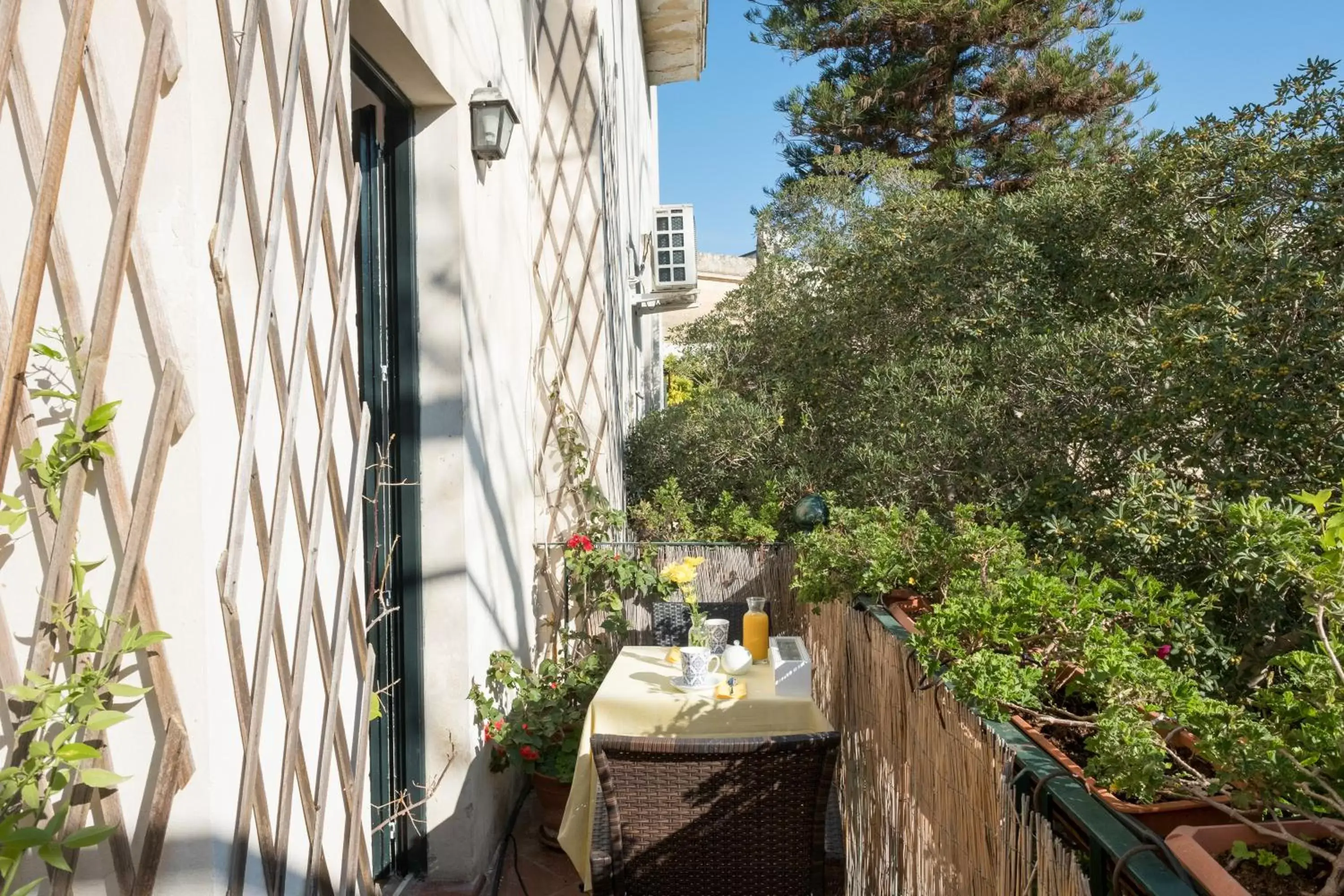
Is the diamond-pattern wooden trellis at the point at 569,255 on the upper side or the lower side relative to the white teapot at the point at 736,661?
upper

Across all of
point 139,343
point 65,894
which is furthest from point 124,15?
point 65,894

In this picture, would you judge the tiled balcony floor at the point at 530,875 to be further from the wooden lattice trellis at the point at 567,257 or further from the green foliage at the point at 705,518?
the green foliage at the point at 705,518

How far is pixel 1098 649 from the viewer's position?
1.55m

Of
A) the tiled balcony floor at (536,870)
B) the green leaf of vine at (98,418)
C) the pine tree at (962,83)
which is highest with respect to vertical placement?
the pine tree at (962,83)

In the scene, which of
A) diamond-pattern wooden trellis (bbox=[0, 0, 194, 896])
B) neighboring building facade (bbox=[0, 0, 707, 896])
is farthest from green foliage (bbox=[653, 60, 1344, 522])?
diamond-pattern wooden trellis (bbox=[0, 0, 194, 896])

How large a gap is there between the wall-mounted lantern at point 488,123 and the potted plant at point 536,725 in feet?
5.36

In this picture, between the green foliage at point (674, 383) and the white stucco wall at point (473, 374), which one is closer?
the white stucco wall at point (473, 374)

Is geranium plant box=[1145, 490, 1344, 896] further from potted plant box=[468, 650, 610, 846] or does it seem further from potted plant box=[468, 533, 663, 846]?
potted plant box=[468, 650, 610, 846]

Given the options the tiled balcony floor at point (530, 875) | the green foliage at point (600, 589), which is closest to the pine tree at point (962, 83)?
the green foliage at point (600, 589)

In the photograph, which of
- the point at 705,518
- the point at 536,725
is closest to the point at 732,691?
the point at 536,725

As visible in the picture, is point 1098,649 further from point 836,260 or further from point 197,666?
point 836,260

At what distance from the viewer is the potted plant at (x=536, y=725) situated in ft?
10.3

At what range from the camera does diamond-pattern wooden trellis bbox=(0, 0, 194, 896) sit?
1.17 metres

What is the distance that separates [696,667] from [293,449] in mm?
1471
